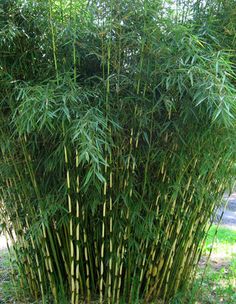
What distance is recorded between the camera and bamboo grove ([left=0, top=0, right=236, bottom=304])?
2.05 meters

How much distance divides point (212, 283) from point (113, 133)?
6.22 ft

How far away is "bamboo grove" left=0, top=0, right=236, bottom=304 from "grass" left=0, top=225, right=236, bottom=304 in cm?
42

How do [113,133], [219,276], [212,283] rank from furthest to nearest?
1. [219,276]
2. [212,283]
3. [113,133]

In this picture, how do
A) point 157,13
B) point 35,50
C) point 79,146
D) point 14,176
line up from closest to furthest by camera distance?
point 79,146
point 157,13
point 35,50
point 14,176

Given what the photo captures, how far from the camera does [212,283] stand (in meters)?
3.48

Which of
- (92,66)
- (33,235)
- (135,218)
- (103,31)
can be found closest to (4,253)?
(33,235)

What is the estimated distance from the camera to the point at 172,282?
289 cm

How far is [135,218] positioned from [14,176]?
77 cm

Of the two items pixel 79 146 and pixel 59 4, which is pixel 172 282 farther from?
pixel 59 4

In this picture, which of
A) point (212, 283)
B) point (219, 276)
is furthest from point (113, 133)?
point (219, 276)

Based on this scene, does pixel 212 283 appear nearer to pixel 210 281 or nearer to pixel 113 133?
pixel 210 281

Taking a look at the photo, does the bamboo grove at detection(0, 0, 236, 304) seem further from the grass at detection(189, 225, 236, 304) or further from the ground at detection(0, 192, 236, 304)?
the grass at detection(189, 225, 236, 304)

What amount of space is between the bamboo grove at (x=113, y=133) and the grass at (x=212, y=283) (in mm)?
421

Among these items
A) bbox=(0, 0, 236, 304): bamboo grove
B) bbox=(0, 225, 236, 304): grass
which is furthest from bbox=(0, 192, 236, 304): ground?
Result: bbox=(0, 0, 236, 304): bamboo grove
